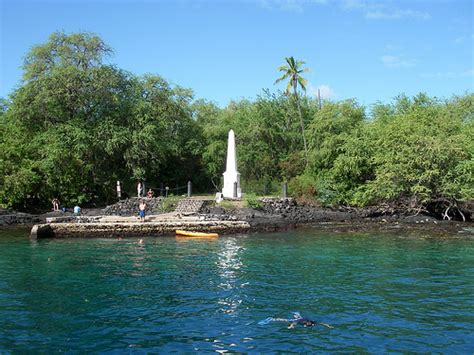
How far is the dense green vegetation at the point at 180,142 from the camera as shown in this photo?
34.1 m

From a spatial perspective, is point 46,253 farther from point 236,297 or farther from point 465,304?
point 465,304

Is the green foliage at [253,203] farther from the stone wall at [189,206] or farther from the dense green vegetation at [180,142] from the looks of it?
the dense green vegetation at [180,142]

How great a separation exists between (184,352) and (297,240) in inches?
627

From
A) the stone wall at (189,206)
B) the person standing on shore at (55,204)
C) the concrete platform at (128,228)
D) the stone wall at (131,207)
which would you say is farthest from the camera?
the person standing on shore at (55,204)

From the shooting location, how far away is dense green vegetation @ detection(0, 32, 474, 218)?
34.1 metres

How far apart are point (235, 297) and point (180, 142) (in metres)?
37.6

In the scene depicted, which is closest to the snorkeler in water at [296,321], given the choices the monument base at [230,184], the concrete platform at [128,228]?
the concrete platform at [128,228]

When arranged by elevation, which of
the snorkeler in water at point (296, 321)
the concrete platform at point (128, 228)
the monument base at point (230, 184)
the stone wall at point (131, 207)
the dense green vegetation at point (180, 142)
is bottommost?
the snorkeler in water at point (296, 321)

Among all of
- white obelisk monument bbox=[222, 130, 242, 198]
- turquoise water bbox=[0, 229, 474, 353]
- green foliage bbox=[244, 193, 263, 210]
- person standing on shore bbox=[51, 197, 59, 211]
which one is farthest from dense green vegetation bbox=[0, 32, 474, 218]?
turquoise water bbox=[0, 229, 474, 353]

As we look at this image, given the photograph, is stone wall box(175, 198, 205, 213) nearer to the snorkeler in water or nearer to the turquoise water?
the turquoise water

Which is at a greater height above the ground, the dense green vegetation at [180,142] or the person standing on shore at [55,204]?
the dense green vegetation at [180,142]

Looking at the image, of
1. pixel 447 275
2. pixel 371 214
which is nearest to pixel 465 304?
pixel 447 275

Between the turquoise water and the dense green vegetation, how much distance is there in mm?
12703

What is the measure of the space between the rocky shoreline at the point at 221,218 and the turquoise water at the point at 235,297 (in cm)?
462
